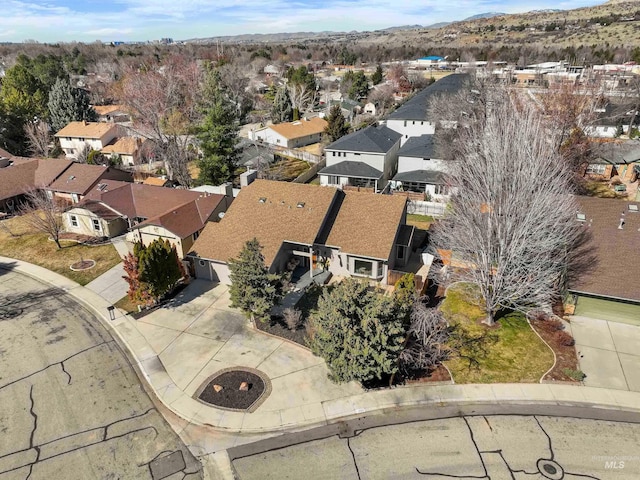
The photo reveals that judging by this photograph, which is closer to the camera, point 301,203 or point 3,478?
point 3,478

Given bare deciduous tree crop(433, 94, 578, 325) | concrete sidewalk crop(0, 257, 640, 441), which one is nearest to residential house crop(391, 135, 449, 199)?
bare deciduous tree crop(433, 94, 578, 325)

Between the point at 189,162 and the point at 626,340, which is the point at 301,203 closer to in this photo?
the point at 626,340

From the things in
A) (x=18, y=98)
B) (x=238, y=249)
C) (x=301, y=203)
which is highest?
(x=18, y=98)

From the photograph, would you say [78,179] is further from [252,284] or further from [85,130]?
[252,284]

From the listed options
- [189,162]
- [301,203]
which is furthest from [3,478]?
[189,162]

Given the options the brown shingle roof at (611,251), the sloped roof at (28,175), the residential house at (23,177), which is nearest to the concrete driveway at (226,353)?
the brown shingle roof at (611,251)
